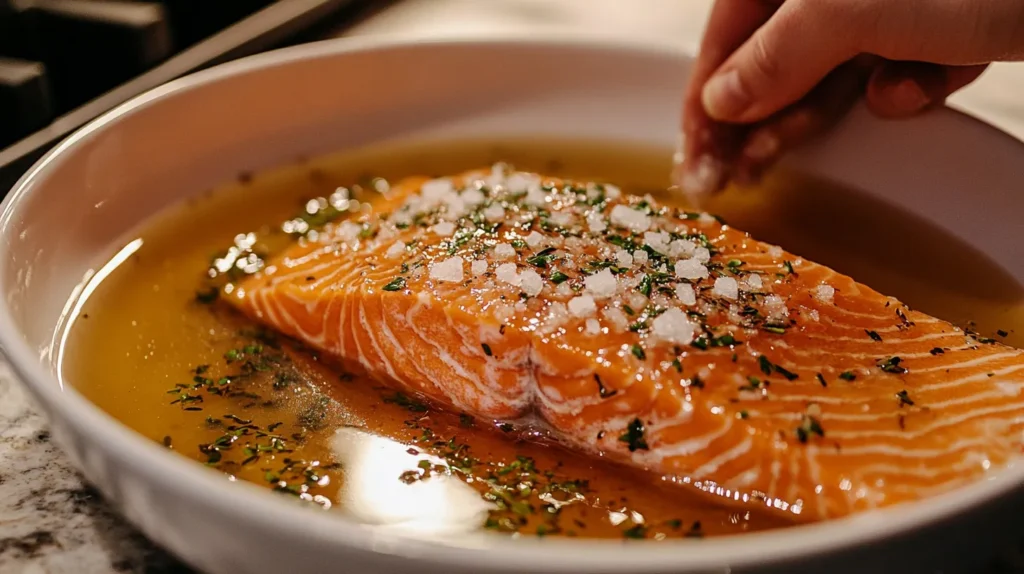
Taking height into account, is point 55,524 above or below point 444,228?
below

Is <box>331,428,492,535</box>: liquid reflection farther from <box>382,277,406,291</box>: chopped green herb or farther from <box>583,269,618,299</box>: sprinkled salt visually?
<box>583,269,618,299</box>: sprinkled salt

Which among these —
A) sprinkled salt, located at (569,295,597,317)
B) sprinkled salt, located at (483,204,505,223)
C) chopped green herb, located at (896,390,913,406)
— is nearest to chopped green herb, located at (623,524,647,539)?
sprinkled salt, located at (569,295,597,317)

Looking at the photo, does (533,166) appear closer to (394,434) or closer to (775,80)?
(775,80)

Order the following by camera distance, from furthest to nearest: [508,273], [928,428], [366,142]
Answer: [366,142], [508,273], [928,428]

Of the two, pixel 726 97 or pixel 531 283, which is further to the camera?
pixel 726 97

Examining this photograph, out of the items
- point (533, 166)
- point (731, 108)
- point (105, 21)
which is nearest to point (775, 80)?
point (731, 108)

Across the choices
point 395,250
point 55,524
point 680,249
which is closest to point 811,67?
point 680,249

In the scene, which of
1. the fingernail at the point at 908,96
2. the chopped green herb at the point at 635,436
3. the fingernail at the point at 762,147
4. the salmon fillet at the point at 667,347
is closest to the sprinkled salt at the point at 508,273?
the salmon fillet at the point at 667,347

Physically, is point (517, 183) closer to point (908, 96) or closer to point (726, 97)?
point (726, 97)
